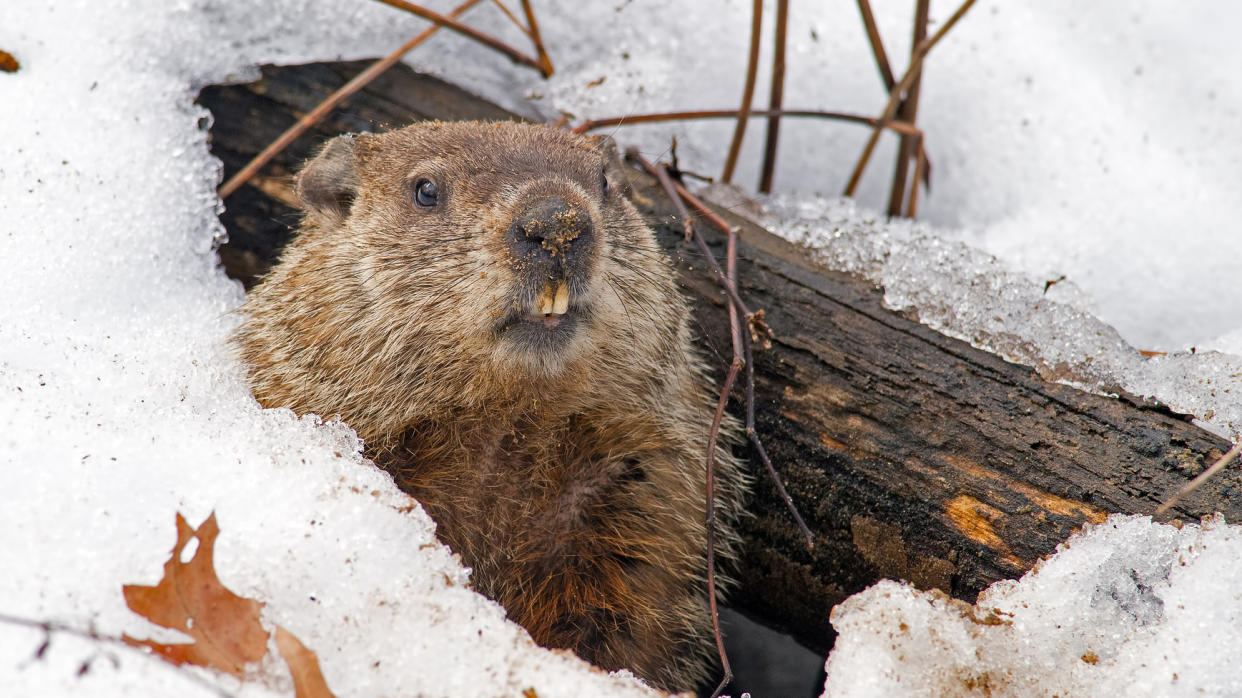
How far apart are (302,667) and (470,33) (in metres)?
2.96

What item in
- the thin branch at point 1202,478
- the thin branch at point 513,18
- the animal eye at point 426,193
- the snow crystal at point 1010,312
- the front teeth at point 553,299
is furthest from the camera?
the thin branch at point 513,18

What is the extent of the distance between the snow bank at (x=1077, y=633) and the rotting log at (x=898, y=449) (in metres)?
0.25

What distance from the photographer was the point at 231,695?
1.94m

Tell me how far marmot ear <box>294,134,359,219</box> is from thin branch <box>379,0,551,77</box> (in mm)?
830

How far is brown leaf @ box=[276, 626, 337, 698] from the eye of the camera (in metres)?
1.99

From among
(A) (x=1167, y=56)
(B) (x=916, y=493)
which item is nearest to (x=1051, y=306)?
(B) (x=916, y=493)

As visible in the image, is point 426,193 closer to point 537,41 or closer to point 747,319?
point 747,319

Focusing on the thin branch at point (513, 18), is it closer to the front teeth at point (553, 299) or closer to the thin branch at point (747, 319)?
the thin branch at point (747, 319)

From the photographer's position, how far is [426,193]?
124 inches

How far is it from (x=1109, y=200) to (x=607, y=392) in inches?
100

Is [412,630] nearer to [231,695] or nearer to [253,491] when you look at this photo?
[231,695]

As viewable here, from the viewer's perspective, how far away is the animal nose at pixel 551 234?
2.55 meters

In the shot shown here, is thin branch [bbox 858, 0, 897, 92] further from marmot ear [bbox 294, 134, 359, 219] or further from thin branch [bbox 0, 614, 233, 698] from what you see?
thin branch [bbox 0, 614, 233, 698]

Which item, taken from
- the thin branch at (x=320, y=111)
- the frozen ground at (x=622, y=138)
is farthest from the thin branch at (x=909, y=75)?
the thin branch at (x=320, y=111)
